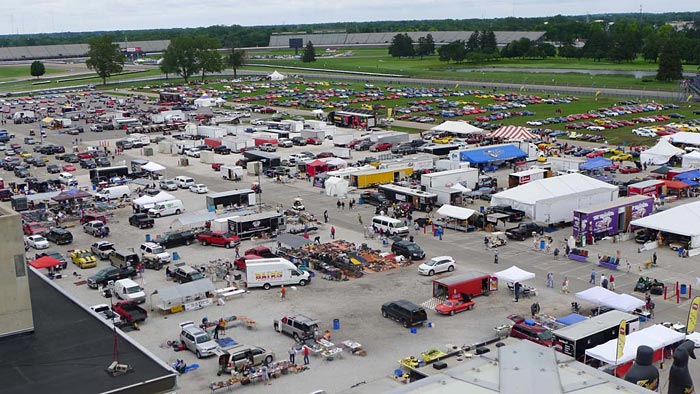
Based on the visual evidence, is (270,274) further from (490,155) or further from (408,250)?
(490,155)

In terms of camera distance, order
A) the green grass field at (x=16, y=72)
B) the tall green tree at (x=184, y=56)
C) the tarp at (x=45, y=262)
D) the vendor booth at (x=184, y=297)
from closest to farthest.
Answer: the vendor booth at (x=184, y=297) → the tarp at (x=45, y=262) → the tall green tree at (x=184, y=56) → the green grass field at (x=16, y=72)

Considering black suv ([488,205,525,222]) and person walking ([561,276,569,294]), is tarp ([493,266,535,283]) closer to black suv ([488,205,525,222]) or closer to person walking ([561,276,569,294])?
person walking ([561,276,569,294])

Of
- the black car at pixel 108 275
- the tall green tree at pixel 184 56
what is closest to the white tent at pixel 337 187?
the black car at pixel 108 275

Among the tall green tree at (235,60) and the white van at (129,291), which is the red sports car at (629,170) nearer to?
the white van at (129,291)

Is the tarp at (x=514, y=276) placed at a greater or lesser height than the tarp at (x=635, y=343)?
lesser

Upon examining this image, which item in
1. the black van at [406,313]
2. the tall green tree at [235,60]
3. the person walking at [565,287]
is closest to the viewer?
the black van at [406,313]

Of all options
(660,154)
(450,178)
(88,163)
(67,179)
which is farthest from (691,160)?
(88,163)
